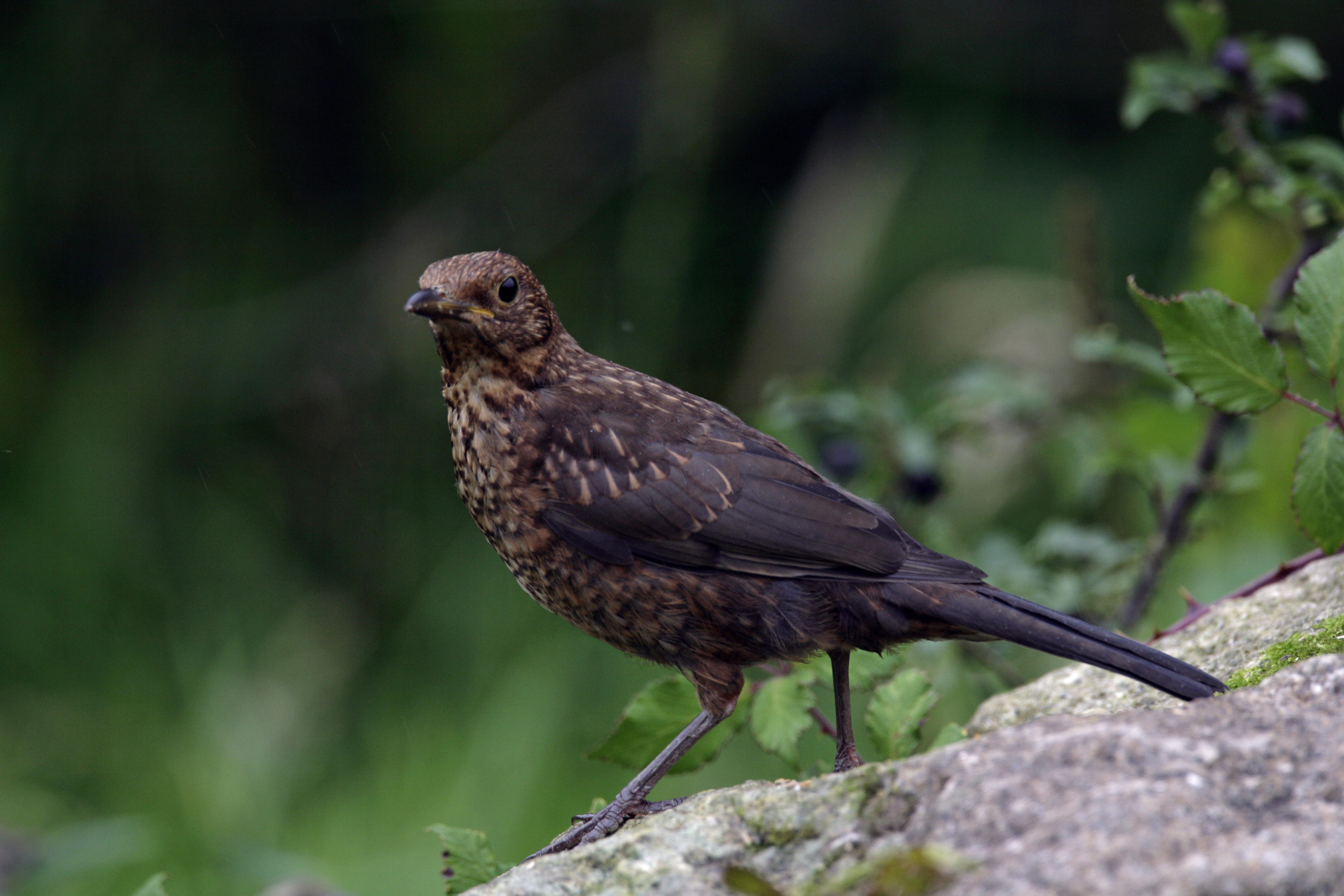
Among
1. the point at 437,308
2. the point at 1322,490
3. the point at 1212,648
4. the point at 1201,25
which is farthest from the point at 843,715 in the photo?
the point at 1201,25

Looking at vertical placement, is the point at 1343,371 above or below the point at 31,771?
below

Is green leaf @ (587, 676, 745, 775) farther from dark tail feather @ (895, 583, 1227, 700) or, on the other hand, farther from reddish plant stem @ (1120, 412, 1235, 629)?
reddish plant stem @ (1120, 412, 1235, 629)

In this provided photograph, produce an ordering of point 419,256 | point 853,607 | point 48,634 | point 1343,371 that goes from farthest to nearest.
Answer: point 419,256
point 48,634
point 853,607
point 1343,371

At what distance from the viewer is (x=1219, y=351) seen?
2146mm

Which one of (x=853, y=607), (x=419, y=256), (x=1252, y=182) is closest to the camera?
(x=853, y=607)

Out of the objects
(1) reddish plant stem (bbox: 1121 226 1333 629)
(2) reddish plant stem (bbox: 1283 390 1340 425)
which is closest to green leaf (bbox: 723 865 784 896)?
(2) reddish plant stem (bbox: 1283 390 1340 425)

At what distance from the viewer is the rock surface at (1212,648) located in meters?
2.30

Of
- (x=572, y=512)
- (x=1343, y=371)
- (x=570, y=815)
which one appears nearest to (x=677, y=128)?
(x=570, y=815)

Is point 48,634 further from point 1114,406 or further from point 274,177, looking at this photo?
point 1114,406

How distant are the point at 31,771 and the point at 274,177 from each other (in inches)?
108

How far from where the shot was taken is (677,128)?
5.81 metres

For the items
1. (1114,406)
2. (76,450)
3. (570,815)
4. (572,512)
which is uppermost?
(76,450)

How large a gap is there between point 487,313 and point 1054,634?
1309 mm

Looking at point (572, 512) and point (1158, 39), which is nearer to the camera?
point (572, 512)
